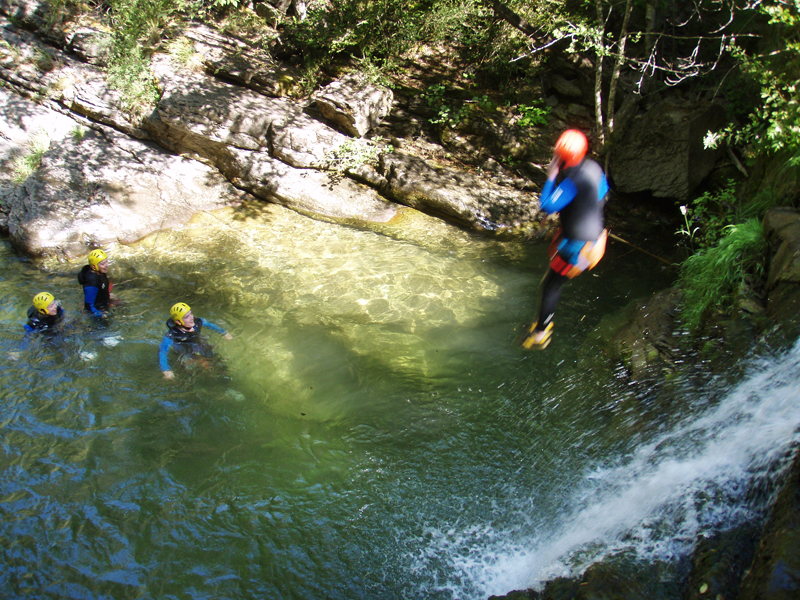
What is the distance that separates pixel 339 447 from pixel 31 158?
7.61 m

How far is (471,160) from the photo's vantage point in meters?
9.26

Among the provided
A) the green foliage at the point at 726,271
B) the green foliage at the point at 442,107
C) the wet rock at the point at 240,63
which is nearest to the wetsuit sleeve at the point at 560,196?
the green foliage at the point at 726,271

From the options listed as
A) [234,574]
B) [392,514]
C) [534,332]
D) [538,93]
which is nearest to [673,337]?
[534,332]

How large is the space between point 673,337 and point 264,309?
4746mm

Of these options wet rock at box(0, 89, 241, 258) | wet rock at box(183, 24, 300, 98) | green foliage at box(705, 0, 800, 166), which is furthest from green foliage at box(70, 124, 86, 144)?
green foliage at box(705, 0, 800, 166)

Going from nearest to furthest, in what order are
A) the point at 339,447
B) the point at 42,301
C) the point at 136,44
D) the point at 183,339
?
the point at 339,447, the point at 183,339, the point at 42,301, the point at 136,44

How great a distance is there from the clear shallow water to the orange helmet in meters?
2.11

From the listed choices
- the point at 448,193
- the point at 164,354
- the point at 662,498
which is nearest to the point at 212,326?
the point at 164,354

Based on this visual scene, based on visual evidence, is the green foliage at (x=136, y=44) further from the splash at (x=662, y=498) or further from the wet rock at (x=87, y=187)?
the splash at (x=662, y=498)

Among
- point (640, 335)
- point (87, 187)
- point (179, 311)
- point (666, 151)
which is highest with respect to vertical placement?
point (666, 151)

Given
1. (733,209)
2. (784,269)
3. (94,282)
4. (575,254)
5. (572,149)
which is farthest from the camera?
(733,209)

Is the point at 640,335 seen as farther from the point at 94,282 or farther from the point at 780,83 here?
the point at 94,282

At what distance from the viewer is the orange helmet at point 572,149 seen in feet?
11.5

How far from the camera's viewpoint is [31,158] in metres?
7.95
